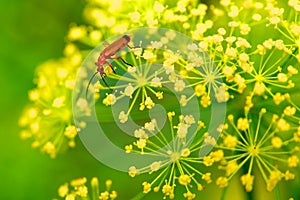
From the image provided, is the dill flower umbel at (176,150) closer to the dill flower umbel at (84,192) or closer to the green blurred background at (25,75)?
the dill flower umbel at (84,192)

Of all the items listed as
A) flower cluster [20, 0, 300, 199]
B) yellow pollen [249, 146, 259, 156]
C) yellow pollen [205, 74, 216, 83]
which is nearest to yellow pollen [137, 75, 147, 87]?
flower cluster [20, 0, 300, 199]

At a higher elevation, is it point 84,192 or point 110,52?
point 110,52

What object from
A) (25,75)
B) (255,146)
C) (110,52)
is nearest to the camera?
(255,146)

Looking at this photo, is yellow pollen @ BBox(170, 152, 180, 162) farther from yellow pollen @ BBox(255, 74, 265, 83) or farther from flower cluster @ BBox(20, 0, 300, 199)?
yellow pollen @ BBox(255, 74, 265, 83)

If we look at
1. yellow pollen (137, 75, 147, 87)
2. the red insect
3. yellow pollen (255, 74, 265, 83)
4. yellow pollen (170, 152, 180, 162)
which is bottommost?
yellow pollen (170, 152, 180, 162)

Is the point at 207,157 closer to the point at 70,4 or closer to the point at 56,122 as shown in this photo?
the point at 56,122

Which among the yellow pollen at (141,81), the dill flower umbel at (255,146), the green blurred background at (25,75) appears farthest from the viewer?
the green blurred background at (25,75)

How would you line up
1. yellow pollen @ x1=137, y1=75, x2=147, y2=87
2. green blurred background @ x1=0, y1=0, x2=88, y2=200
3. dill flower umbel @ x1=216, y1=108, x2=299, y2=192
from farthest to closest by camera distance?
1. green blurred background @ x1=0, y1=0, x2=88, y2=200
2. yellow pollen @ x1=137, y1=75, x2=147, y2=87
3. dill flower umbel @ x1=216, y1=108, x2=299, y2=192

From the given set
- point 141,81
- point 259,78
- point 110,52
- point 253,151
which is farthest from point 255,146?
point 110,52

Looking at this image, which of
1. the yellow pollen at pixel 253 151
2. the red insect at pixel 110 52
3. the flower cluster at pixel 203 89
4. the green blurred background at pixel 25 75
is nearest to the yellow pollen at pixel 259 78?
the flower cluster at pixel 203 89

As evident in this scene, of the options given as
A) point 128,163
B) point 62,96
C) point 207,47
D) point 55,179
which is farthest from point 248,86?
point 55,179

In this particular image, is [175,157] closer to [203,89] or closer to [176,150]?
[176,150]
